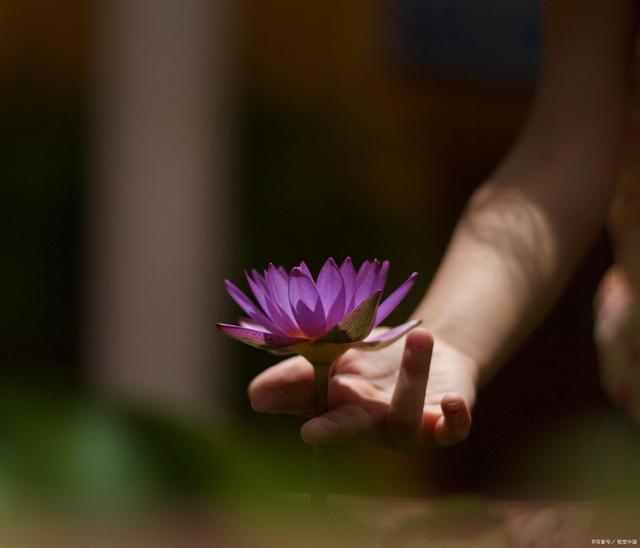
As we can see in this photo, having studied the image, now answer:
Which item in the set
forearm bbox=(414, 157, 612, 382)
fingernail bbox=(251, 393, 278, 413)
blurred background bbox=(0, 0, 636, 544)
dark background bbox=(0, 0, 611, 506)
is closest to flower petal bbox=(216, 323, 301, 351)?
fingernail bbox=(251, 393, 278, 413)

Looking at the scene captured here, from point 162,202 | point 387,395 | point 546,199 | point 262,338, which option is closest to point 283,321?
point 262,338

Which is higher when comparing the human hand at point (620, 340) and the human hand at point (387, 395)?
the human hand at point (387, 395)

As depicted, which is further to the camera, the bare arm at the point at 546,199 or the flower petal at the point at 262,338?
the bare arm at the point at 546,199

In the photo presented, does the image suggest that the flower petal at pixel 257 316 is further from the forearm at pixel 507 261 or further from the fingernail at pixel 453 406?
the forearm at pixel 507 261

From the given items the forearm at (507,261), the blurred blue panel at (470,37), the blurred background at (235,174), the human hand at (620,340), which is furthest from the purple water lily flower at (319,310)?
the blurred blue panel at (470,37)

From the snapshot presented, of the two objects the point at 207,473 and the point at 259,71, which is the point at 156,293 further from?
the point at 207,473

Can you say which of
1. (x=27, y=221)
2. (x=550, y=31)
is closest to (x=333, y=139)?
(x=27, y=221)

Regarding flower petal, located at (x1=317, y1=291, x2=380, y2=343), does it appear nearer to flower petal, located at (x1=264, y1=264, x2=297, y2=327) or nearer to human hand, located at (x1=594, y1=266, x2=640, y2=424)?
flower petal, located at (x1=264, y1=264, x2=297, y2=327)
